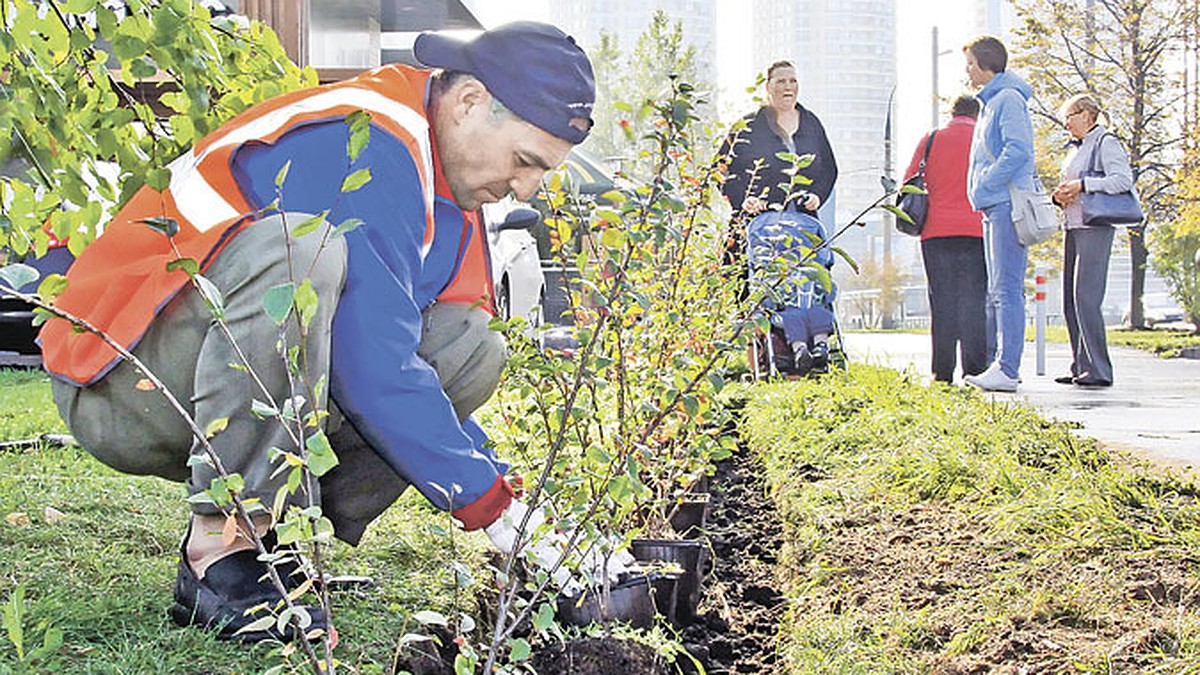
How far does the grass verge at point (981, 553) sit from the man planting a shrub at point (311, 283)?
0.74m

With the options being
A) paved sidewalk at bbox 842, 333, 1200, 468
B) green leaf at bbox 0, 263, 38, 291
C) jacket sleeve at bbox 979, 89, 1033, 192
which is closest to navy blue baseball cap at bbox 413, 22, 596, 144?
green leaf at bbox 0, 263, 38, 291

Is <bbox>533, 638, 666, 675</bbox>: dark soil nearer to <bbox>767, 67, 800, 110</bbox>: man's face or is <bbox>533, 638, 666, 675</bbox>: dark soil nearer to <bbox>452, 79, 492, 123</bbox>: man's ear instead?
<bbox>452, 79, 492, 123</bbox>: man's ear

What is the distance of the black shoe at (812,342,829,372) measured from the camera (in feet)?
26.4

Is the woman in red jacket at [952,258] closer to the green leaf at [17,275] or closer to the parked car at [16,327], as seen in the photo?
the parked car at [16,327]

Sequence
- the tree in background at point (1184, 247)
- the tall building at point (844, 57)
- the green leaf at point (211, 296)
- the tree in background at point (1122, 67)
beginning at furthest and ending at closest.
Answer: the tall building at point (844, 57), the tree in background at point (1122, 67), the tree in background at point (1184, 247), the green leaf at point (211, 296)

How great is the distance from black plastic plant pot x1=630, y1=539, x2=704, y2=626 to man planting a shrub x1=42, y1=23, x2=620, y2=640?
0.63 m

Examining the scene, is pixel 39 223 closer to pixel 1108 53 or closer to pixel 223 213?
pixel 223 213

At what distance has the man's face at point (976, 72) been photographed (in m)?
7.24

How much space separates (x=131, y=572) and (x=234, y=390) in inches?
29.0

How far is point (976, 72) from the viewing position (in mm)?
7246

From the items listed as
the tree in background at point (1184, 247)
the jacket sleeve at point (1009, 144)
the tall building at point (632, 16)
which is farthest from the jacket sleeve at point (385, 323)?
the tall building at point (632, 16)

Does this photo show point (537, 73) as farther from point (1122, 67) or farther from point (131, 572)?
point (1122, 67)

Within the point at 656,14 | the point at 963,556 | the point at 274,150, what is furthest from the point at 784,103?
the point at 656,14

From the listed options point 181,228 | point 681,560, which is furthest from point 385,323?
point 681,560
